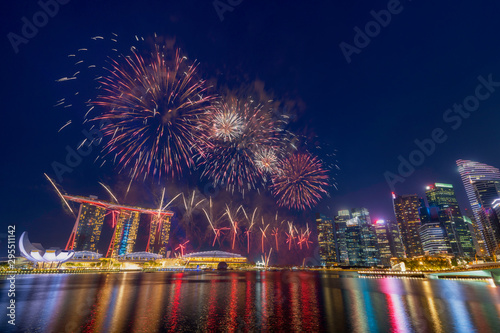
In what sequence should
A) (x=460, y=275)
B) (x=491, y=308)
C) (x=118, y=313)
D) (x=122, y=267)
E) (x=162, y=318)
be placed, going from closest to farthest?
(x=162, y=318)
(x=118, y=313)
(x=491, y=308)
(x=460, y=275)
(x=122, y=267)

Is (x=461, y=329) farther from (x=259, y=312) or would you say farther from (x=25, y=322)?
(x=25, y=322)

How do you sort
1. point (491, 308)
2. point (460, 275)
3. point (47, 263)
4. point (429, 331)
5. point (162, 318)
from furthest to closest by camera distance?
point (47, 263) → point (460, 275) → point (491, 308) → point (162, 318) → point (429, 331)

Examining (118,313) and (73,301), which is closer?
(118,313)

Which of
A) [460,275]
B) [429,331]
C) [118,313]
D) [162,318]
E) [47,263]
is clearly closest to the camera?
[429,331]

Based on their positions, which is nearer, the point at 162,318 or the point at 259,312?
the point at 162,318

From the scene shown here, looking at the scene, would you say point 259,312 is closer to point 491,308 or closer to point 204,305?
point 204,305

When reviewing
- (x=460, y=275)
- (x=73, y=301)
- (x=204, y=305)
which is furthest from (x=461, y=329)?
(x=460, y=275)

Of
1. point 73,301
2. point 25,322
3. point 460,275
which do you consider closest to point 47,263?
point 73,301

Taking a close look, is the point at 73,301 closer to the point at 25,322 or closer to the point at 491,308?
the point at 25,322

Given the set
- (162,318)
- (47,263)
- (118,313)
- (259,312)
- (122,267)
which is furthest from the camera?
(122,267)
